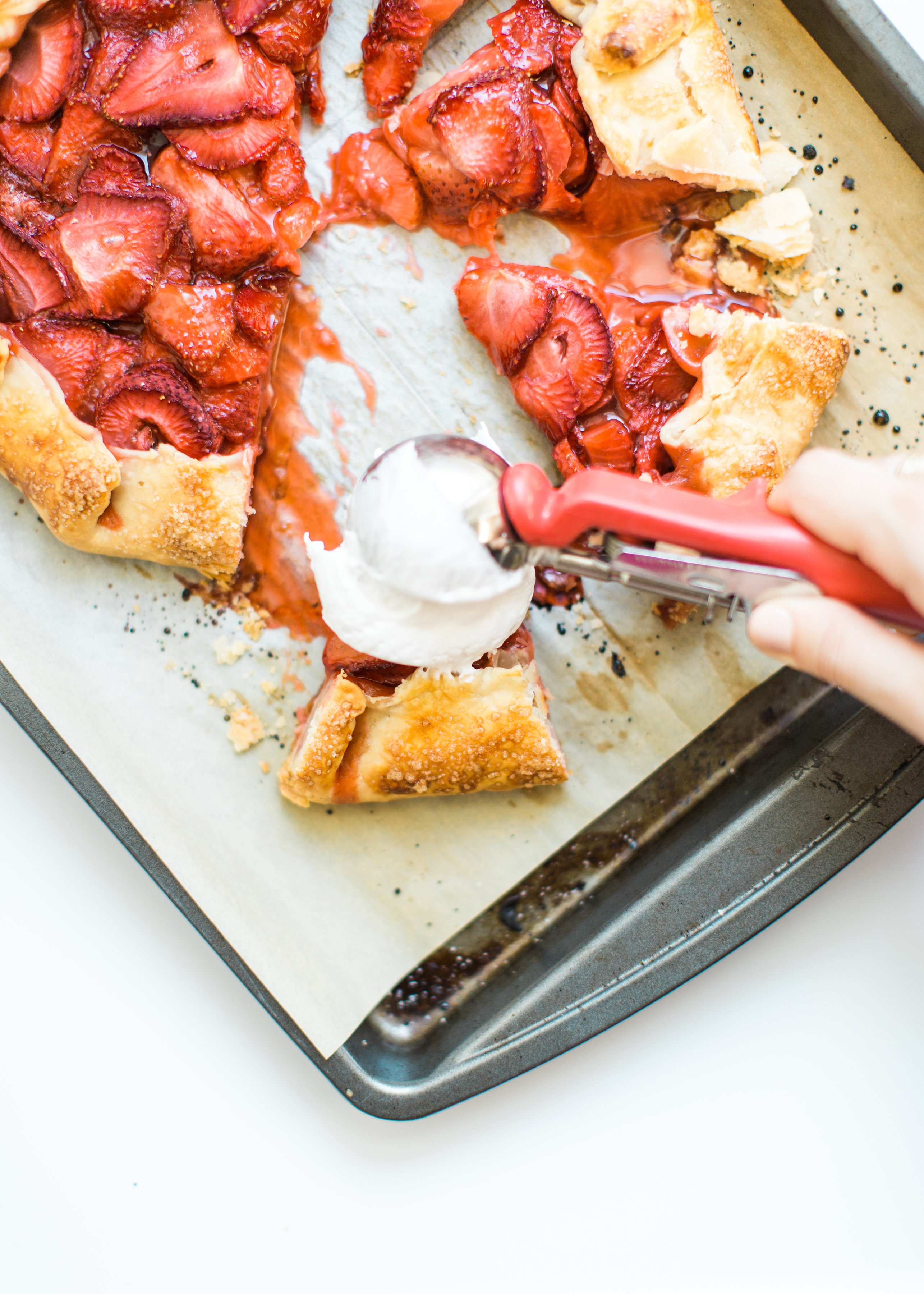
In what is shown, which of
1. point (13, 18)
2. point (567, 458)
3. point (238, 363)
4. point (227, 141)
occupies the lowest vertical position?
point (567, 458)

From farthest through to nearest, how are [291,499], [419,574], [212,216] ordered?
[291,499]
[212,216]
[419,574]

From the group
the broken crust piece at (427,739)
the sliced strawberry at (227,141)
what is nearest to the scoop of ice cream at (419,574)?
the broken crust piece at (427,739)

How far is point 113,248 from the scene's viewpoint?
171 cm

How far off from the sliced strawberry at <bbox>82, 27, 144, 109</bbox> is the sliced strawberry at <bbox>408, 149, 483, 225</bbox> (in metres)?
0.57

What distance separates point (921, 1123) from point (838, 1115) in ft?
0.60

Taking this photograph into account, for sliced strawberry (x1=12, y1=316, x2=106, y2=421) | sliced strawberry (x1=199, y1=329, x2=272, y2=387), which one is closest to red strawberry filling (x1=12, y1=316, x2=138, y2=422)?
sliced strawberry (x1=12, y1=316, x2=106, y2=421)

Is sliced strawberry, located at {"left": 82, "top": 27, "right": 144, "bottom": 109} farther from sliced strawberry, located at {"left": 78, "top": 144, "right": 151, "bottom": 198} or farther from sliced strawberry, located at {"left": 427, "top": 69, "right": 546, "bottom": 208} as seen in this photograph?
sliced strawberry, located at {"left": 427, "top": 69, "right": 546, "bottom": 208}

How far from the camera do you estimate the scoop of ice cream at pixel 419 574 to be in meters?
1.48

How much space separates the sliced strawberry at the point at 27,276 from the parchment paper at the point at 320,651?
1.21 ft

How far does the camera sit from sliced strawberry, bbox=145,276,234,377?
5.63ft

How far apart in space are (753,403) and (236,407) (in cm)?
104

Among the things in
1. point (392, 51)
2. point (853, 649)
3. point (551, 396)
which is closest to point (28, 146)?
point (392, 51)

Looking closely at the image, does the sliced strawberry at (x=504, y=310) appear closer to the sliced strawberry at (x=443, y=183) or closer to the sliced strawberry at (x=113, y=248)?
the sliced strawberry at (x=443, y=183)

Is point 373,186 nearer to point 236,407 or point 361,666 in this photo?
point 236,407
